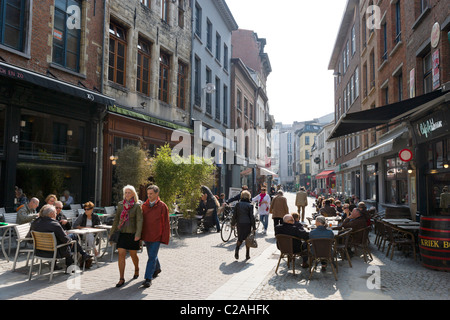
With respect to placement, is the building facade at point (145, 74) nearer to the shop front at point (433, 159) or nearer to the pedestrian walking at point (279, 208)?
the pedestrian walking at point (279, 208)

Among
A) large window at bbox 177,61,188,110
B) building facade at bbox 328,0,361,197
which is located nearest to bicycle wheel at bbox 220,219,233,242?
large window at bbox 177,61,188,110

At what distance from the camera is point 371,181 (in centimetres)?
2034

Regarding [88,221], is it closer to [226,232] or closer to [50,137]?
[226,232]

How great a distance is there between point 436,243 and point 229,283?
168 inches

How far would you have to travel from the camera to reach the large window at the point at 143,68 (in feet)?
51.8

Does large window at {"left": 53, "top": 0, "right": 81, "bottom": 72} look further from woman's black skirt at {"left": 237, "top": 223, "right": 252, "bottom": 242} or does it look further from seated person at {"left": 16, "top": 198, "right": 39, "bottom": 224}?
woman's black skirt at {"left": 237, "top": 223, "right": 252, "bottom": 242}

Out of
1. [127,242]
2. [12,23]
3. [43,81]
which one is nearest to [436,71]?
[127,242]

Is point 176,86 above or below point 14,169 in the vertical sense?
above

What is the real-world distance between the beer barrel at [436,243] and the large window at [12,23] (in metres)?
11.0

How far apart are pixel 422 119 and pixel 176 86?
39.5 ft

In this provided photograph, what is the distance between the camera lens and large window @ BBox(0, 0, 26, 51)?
9516 millimetres

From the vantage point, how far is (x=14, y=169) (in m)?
9.73
